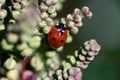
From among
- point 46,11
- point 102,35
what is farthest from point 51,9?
point 102,35

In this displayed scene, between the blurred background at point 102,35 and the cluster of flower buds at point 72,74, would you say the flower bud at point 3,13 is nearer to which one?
the cluster of flower buds at point 72,74

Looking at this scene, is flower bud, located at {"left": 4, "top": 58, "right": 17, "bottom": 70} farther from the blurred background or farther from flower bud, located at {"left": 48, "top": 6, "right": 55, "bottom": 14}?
the blurred background

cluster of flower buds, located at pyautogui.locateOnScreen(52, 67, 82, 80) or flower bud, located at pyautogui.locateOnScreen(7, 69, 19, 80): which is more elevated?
flower bud, located at pyautogui.locateOnScreen(7, 69, 19, 80)

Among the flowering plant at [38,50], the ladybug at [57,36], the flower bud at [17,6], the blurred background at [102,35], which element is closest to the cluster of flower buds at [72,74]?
the flowering plant at [38,50]

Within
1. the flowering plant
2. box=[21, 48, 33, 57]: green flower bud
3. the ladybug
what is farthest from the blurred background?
box=[21, 48, 33, 57]: green flower bud

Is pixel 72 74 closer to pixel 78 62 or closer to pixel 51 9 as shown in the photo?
pixel 78 62

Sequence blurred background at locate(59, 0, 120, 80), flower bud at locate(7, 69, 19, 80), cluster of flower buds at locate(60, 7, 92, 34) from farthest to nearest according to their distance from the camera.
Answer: blurred background at locate(59, 0, 120, 80) < cluster of flower buds at locate(60, 7, 92, 34) < flower bud at locate(7, 69, 19, 80)
